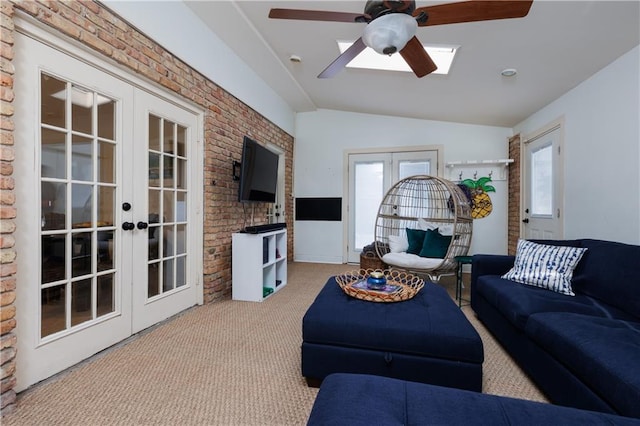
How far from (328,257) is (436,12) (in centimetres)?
425

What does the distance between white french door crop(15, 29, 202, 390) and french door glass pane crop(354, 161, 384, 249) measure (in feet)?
10.8

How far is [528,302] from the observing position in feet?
6.12

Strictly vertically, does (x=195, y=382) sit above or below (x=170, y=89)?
below

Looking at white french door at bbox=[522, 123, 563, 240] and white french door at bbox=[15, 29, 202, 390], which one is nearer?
white french door at bbox=[15, 29, 202, 390]

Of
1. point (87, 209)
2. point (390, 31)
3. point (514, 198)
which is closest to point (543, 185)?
point (514, 198)

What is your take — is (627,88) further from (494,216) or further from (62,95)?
(62,95)

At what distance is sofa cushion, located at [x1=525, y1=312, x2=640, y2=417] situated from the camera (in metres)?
1.09

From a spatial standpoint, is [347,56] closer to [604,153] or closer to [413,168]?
[604,153]

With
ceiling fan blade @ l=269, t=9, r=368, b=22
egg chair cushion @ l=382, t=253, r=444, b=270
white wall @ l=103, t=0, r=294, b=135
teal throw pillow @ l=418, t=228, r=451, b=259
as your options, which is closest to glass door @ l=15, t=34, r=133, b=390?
white wall @ l=103, t=0, r=294, b=135

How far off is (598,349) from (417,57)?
211cm

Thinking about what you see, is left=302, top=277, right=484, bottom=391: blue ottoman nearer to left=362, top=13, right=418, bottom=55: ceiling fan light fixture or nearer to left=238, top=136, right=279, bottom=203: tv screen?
left=362, top=13, right=418, bottom=55: ceiling fan light fixture

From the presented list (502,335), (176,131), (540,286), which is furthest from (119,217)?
(540,286)

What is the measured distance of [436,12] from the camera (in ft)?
5.73

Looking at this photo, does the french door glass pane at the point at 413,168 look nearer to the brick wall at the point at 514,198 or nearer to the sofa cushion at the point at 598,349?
the brick wall at the point at 514,198
